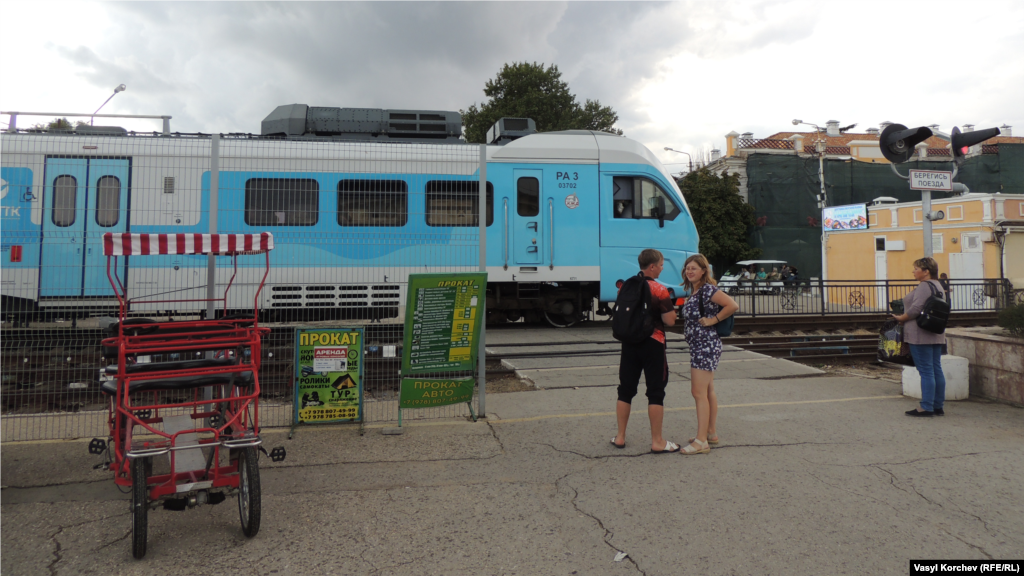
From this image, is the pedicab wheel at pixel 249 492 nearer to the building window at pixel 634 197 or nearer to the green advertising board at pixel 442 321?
the green advertising board at pixel 442 321

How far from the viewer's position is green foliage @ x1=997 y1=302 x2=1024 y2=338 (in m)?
6.96

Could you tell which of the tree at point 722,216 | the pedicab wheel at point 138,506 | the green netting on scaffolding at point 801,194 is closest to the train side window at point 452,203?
the pedicab wheel at point 138,506

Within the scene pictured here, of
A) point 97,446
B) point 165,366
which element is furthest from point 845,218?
point 97,446

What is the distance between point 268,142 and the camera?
10.7m

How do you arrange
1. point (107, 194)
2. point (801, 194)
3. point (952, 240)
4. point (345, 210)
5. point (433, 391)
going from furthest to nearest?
point (801, 194) → point (952, 240) → point (107, 194) → point (345, 210) → point (433, 391)

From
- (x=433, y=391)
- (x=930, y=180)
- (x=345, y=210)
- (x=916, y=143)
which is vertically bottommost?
(x=433, y=391)

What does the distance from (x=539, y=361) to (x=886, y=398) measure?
460 cm

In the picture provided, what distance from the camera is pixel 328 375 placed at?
5883mm

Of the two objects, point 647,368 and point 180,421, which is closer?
point 180,421

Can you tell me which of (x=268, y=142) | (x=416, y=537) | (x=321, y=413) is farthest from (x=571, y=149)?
(x=416, y=537)

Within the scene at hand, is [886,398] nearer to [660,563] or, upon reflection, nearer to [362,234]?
[660,563]

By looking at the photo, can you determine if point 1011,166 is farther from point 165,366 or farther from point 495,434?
point 165,366

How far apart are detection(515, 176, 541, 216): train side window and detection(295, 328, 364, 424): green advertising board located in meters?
6.79

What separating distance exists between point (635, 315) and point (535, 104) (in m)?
32.2
